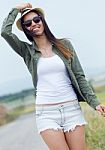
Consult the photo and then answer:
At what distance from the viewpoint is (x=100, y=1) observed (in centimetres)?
554

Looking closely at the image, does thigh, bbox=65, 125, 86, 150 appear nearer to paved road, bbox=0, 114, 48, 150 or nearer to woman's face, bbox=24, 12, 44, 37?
woman's face, bbox=24, 12, 44, 37

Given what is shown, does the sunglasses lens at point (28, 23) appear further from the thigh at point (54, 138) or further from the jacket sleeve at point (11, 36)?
the thigh at point (54, 138)

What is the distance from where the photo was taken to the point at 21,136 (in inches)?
207

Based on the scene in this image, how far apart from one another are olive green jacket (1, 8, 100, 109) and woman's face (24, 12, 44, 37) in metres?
0.08

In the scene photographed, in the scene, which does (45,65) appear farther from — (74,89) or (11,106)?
(11,106)

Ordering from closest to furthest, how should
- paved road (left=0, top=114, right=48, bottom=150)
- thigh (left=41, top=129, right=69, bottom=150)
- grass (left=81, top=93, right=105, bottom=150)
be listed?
thigh (left=41, top=129, right=69, bottom=150), grass (left=81, top=93, right=105, bottom=150), paved road (left=0, top=114, right=48, bottom=150)

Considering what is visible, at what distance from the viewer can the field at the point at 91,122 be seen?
487cm

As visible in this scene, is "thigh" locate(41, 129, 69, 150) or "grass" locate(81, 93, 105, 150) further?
"grass" locate(81, 93, 105, 150)

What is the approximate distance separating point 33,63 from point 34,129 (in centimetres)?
244

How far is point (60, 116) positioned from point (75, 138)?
0.17 metres

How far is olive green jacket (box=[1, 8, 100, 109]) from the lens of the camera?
3016 mm


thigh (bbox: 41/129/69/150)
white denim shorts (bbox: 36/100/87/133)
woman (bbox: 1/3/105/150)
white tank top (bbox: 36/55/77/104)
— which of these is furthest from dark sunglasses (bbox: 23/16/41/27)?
thigh (bbox: 41/129/69/150)

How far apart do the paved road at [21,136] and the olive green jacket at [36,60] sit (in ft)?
6.99

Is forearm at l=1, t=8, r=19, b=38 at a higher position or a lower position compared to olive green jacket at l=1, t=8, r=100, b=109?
higher
